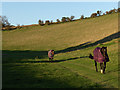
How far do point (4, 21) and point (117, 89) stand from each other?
128m

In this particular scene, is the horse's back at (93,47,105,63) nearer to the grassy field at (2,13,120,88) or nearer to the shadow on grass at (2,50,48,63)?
the grassy field at (2,13,120,88)

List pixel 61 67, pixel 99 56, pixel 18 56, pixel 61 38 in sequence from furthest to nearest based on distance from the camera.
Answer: pixel 61 38, pixel 18 56, pixel 61 67, pixel 99 56

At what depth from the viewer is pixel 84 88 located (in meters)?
10.8

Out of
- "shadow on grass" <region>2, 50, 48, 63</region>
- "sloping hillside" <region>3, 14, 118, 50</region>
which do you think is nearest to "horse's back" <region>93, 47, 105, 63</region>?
"shadow on grass" <region>2, 50, 48, 63</region>

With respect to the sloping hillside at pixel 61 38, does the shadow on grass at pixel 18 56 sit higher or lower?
lower

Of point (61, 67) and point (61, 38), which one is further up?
point (61, 38)

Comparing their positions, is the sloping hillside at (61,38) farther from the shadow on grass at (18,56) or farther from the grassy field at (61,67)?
the shadow on grass at (18,56)

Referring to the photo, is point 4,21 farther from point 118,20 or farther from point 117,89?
point 117,89

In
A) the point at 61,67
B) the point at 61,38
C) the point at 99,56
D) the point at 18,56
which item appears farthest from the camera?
the point at 61,38

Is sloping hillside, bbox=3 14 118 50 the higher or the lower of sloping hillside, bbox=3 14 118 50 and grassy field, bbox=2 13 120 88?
the higher

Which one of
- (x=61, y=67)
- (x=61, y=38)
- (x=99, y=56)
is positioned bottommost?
(x=61, y=67)

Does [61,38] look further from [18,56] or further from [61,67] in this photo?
[61,67]

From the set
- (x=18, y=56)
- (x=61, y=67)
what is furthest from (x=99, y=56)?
(x=18, y=56)

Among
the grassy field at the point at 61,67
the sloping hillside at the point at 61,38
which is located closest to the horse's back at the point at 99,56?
the grassy field at the point at 61,67
